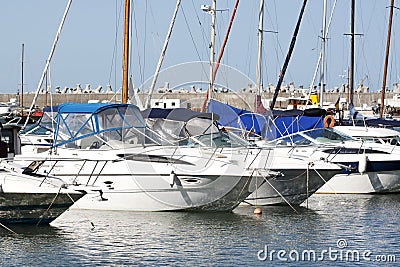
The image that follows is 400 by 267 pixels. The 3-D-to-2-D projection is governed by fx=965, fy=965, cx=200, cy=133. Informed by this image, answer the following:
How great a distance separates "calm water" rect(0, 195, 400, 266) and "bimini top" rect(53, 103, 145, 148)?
1.85 m

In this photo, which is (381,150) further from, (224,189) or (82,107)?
(82,107)

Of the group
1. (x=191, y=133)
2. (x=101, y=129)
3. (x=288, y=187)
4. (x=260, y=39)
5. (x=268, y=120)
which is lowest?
(x=288, y=187)

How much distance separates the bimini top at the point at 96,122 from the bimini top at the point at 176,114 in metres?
1.12

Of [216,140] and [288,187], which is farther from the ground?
[216,140]

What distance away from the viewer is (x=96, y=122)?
2334 cm

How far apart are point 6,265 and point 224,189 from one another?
6.84 metres

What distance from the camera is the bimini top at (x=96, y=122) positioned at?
23203 mm

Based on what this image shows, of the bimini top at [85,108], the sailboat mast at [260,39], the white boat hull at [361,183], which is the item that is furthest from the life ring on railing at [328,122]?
the bimini top at [85,108]

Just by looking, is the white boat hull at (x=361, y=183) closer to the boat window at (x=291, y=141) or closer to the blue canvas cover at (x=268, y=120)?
the boat window at (x=291, y=141)

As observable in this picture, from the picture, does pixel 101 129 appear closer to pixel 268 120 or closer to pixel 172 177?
pixel 172 177

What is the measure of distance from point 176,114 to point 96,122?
2.42 meters

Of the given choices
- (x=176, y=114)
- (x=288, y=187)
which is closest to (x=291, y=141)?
(x=288, y=187)

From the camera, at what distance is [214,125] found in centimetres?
2477

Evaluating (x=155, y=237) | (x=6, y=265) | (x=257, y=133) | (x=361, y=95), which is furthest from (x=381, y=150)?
(x=361, y=95)
